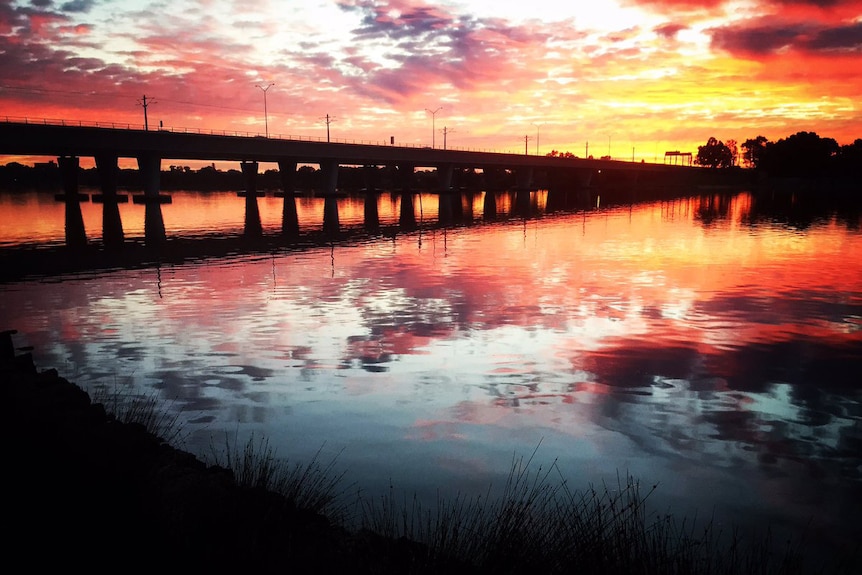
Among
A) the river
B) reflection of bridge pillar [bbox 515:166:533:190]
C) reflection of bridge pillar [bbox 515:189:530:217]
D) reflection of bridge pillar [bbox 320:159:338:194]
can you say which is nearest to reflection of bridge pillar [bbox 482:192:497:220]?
reflection of bridge pillar [bbox 515:189:530:217]

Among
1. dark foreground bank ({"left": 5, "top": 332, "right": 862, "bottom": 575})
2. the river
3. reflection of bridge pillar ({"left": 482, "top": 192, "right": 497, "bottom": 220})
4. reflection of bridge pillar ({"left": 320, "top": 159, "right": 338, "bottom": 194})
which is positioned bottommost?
the river

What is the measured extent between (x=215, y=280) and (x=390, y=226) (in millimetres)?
37017

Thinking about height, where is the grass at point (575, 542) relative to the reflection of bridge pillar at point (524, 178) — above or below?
below

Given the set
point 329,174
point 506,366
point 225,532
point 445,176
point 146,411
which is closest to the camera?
point 225,532

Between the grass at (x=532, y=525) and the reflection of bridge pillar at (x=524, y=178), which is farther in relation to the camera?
the reflection of bridge pillar at (x=524, y=178)

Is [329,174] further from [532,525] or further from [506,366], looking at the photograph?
[532,525]

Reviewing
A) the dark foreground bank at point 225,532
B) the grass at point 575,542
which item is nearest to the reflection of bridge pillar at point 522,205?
the grass at point 575,542

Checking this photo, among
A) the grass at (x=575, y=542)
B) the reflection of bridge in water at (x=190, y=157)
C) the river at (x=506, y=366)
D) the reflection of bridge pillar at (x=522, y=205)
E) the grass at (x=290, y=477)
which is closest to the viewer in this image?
the grass at (x=575, y=542)

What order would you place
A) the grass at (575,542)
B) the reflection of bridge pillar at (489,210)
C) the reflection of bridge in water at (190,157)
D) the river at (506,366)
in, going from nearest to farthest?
1. the grass at (575,542)
2. the river at (506,366)
3. the reflection of bridge in water at (190,157)
4. the reflection of bridge pillar at (489,210)

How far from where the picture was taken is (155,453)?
362 inches

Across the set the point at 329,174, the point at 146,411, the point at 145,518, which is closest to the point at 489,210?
the point at 329,174

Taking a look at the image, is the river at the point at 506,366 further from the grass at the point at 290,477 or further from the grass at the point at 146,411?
the grass at the point at 290,477

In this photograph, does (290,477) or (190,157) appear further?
(190,157)

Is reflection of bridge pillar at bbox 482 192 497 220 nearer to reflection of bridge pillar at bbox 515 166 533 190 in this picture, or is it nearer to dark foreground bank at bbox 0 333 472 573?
reflection of bridge pillar at bbox 515 166 533 190
